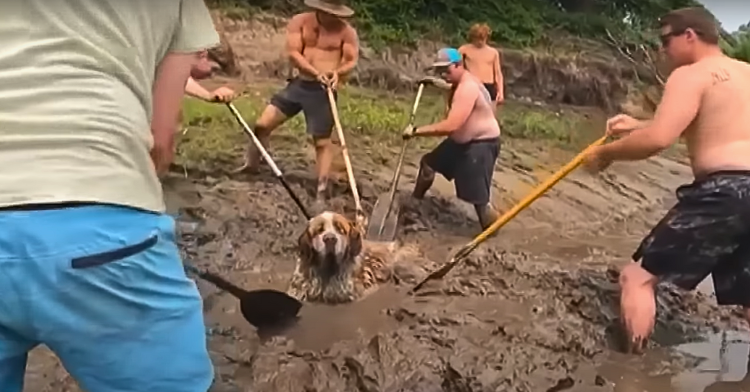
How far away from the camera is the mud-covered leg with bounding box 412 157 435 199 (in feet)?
10.3

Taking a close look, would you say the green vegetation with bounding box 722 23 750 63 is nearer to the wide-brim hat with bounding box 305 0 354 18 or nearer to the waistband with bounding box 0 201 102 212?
the wide-brim hat with bounding box 305 0 354 18

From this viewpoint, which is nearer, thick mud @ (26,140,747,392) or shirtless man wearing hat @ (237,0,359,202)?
thick mud @ (26,140,747,392)

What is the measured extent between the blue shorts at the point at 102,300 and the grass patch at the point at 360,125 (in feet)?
7.66

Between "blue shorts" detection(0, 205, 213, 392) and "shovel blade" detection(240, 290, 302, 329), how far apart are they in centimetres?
A: 116

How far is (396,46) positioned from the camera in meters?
4.70

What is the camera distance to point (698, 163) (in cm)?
209

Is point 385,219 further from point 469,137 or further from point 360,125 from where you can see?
point 360,125

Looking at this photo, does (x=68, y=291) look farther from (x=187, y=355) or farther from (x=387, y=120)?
(x=387, y=120)

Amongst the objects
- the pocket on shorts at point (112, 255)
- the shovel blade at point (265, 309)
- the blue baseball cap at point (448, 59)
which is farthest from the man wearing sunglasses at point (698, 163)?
the pocket on shorts at point (112, 255)

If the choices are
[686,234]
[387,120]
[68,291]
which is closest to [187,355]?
[68,291]

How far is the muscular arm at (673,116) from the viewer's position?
201 cm

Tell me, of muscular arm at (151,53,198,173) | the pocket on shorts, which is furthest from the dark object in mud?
the pocket on shorts

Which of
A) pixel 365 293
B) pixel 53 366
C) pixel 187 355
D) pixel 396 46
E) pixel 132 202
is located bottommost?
pixel 396 46

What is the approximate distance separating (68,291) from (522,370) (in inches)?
47.0
